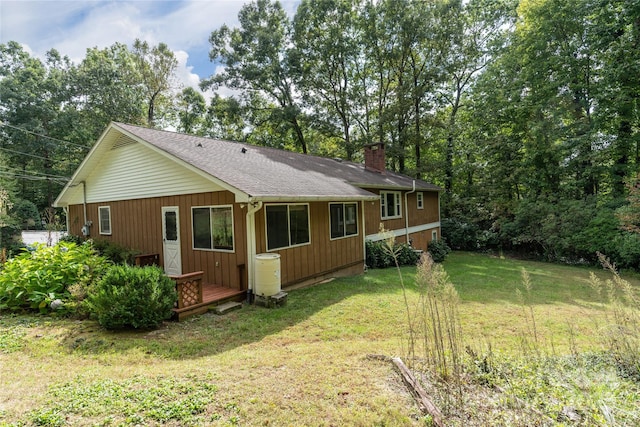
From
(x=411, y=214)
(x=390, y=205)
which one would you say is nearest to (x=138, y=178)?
(x=390, y=205)

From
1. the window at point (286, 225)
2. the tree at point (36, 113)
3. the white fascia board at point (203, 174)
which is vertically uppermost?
the tree at point (36, 113)

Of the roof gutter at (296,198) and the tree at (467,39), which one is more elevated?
the tree at (467,39)

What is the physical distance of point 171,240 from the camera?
329 inches

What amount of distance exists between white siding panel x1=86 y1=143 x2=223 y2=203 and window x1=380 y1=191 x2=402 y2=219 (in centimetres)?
805

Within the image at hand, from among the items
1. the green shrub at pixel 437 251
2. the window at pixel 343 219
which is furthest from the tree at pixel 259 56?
the window at pixel 343 219

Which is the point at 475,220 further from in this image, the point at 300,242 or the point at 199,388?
the point at 199,388

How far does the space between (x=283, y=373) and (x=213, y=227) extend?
186 inches

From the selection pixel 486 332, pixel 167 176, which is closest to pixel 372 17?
pixel 167 176

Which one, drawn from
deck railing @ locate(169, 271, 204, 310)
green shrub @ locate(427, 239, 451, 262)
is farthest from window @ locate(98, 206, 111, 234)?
green shrub @ locate(427, 239, 451, 262)

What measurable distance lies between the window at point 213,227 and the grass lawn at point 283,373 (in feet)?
6.12

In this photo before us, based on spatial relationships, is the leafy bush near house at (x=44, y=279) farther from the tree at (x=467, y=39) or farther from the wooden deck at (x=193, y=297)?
the tree at (x=467, y=39)

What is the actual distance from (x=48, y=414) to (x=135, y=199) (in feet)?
25.3

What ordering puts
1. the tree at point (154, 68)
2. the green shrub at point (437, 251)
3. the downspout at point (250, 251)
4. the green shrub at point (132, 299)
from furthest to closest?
the tree at point (154, 68), the green shrub at point (437, 251), the downspout at point (250, 251), the green shrub at point (132, 299)

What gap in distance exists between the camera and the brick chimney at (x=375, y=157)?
15.9 m
